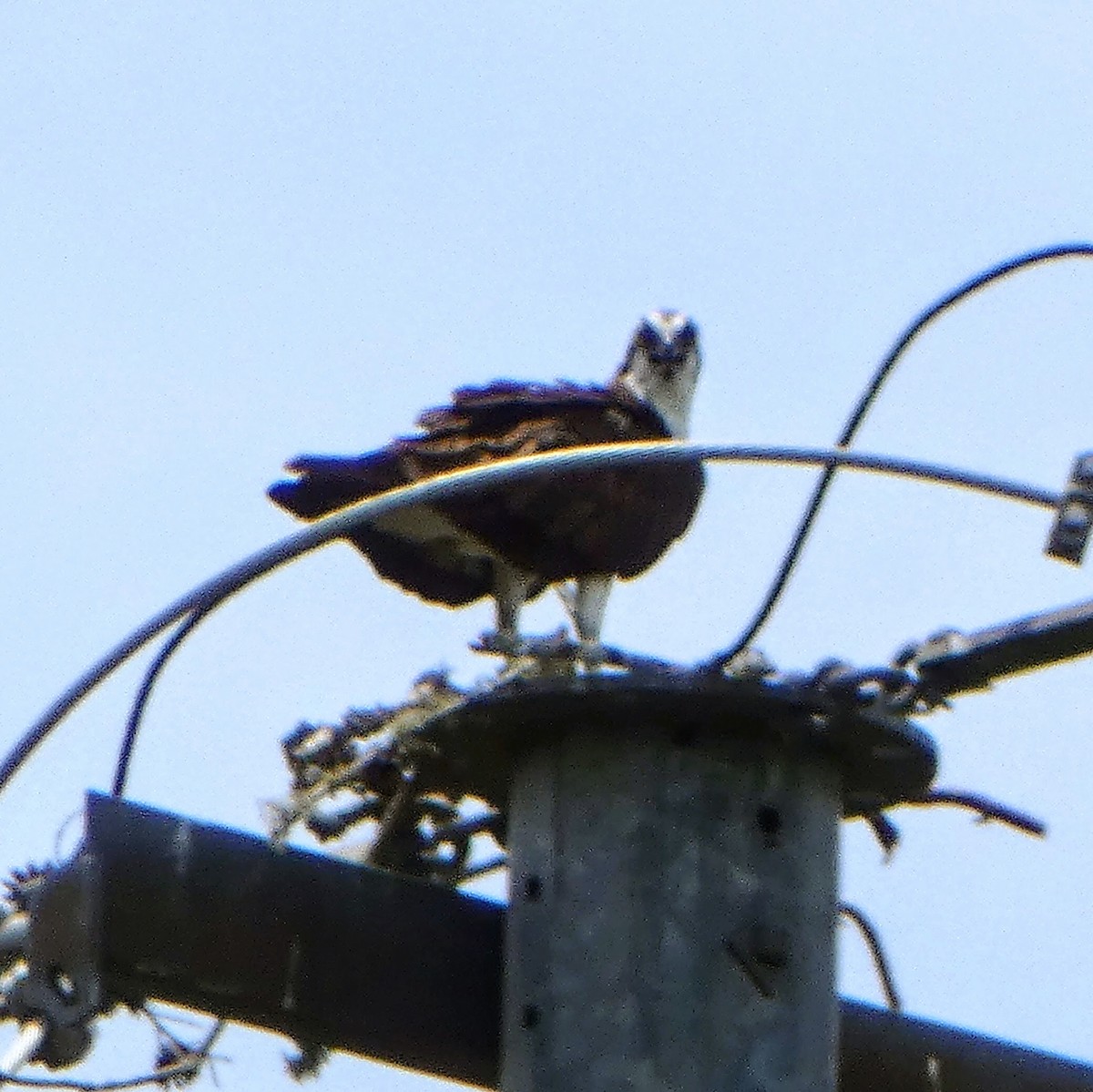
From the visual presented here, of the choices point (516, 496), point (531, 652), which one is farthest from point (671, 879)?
point (516, 496)

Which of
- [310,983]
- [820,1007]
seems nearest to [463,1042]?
[310,983]

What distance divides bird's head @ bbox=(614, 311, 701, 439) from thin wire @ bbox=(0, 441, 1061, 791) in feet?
14.0

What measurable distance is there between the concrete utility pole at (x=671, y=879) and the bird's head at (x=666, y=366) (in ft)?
14.3

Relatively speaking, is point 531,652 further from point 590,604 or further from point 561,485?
point 590,604

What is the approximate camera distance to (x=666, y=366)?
355 inches

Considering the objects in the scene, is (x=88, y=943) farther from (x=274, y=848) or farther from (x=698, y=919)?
→ (x=698, y=919)

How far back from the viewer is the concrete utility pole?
170 inches

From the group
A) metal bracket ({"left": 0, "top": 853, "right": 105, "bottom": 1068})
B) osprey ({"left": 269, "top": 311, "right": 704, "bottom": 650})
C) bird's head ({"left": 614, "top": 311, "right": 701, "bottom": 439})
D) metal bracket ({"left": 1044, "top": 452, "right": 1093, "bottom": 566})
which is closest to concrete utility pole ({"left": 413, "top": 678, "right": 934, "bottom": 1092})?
metal bracket ({"left": 1044, "top": 452, "right": 1093, "bottom": 566})

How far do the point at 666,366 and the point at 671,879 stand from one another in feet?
15.6

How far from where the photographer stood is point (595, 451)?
4.58 metres

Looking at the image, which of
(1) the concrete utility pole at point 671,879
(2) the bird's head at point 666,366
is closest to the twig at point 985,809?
(1) the concrete utility pole at point 671,879

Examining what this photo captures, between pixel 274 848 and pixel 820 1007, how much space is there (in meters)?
0.92

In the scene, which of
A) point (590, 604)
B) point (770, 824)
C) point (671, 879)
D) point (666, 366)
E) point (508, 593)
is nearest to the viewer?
point (671, 879)

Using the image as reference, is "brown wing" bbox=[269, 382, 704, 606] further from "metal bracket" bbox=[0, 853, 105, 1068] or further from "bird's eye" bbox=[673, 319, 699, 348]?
"metal bracket" bbox=[0, 853, 105, 1068]
